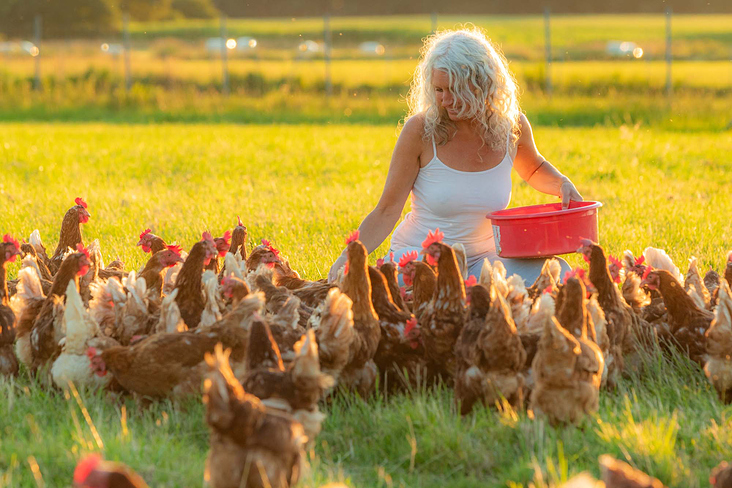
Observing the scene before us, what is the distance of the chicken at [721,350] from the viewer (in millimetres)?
3389

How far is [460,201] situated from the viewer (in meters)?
4.96

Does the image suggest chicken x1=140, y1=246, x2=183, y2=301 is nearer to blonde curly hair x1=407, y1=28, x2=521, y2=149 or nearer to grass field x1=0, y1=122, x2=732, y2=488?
grass field x1=0, y1=122, x2=732, y2=488

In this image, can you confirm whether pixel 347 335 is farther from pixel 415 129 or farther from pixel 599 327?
pixel 415 129

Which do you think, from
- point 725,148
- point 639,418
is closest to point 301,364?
point 639,418

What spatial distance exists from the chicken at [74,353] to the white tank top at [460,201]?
2260 mm

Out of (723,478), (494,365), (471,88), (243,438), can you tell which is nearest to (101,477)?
(243,438)

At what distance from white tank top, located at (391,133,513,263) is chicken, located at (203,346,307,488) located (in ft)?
8.81

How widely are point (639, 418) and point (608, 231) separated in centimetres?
356

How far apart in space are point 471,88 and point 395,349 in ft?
5.98

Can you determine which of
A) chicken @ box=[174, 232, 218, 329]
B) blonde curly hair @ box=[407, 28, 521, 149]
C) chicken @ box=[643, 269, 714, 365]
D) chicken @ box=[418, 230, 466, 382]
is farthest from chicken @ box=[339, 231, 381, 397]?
blonde curly hair @ box=[407, 28, 521, 149]

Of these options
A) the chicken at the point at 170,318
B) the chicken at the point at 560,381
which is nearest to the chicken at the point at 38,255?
the chicken at the point at 170,318

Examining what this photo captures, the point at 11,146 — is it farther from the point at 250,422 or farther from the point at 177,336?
the point at 250,422

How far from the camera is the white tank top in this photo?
4953 mm

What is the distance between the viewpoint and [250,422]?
2447 millimetres
